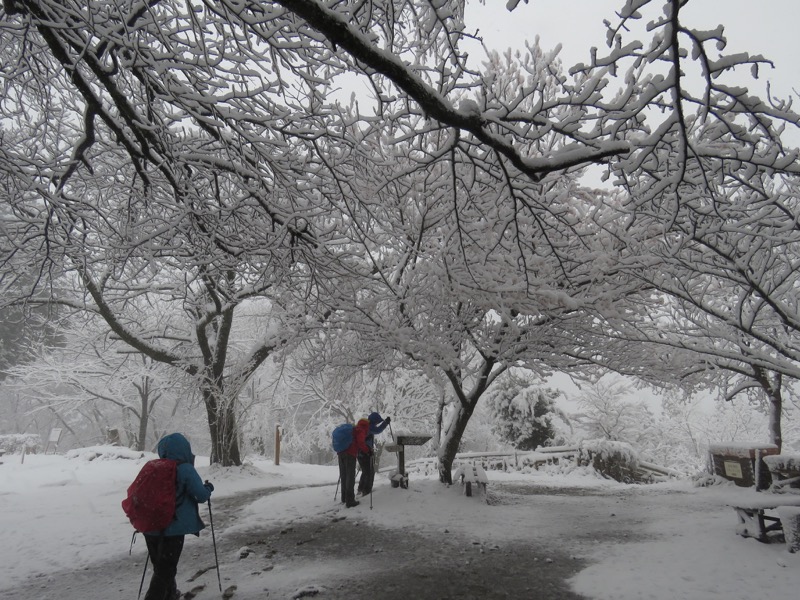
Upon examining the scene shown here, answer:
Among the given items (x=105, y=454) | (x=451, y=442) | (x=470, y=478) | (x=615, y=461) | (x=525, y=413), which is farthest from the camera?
(x=525, y=413)

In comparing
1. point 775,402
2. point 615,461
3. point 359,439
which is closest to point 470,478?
point 359,439

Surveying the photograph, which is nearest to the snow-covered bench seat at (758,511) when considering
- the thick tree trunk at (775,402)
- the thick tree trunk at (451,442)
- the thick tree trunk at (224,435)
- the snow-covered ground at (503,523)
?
the snow-covered ground at (503,523)

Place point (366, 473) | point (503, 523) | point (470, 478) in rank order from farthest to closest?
point (470, 478), point (366, 473), point (503, 523)

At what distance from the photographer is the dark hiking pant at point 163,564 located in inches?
157

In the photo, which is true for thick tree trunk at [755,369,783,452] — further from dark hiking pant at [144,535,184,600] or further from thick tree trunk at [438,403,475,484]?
dark hiking pant at [144,535,184,600]

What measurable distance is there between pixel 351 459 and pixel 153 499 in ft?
14.0

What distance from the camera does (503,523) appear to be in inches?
284

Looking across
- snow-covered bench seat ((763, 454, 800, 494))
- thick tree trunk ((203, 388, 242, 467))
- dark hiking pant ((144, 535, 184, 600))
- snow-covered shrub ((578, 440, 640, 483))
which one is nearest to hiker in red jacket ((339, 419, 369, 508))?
dark hiking pant ((144, 535, 184, 600))

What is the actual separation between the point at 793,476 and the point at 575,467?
→ 7.26 meters

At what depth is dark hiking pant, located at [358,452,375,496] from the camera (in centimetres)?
841

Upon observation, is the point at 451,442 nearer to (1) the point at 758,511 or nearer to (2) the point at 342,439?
(2) the point at 342,439

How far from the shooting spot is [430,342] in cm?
754

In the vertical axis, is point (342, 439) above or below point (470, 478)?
above

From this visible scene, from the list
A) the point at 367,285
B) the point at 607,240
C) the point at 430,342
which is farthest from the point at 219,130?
the point at 607,240
